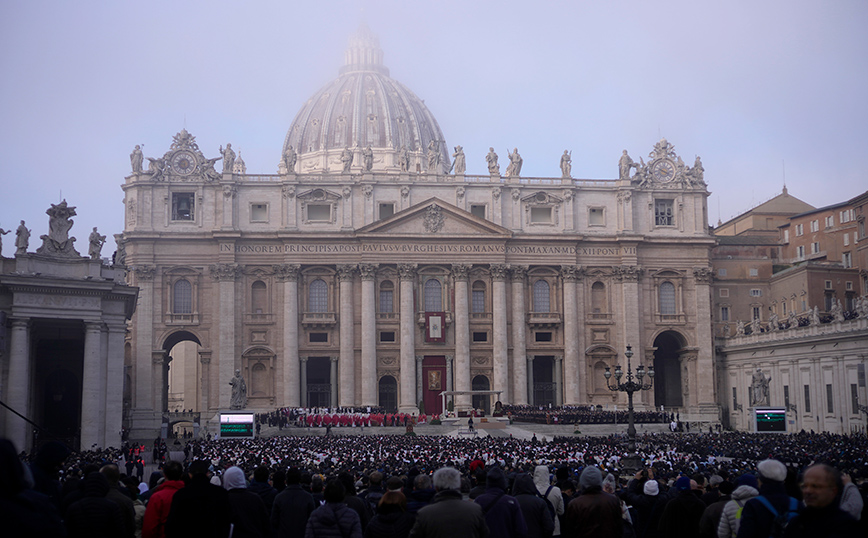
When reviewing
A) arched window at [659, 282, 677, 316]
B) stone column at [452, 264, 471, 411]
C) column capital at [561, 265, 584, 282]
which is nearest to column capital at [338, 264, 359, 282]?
stone column at [452, 264, 471, 411]

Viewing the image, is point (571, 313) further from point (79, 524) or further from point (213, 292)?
point (79, 524)

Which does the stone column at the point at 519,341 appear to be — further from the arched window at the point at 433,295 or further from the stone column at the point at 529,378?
the arched window at the point at 433,295

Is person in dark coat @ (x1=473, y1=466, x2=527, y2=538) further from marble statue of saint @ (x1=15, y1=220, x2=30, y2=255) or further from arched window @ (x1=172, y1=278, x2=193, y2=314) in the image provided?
arched window @ (x1=172, y1=278, x2=193, y2=314)

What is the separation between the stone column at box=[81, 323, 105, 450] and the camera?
42.8m

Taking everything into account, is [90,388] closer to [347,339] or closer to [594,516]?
[594,516]

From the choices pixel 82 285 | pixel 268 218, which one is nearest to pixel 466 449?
pixel 82 285

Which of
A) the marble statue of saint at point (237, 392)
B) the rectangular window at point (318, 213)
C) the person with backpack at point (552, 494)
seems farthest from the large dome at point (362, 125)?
the person with backpack at point (552, 494)

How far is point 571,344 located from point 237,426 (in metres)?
35.4

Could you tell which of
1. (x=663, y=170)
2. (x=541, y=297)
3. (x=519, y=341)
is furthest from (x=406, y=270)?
(x=663, y=170)

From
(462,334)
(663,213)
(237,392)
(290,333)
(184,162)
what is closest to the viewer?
(237,392)

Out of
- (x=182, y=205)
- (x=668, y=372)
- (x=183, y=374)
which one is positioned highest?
(x=182, y=205)

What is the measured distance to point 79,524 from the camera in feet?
33.2

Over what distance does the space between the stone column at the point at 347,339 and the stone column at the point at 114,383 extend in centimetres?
3275

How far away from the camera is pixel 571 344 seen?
79.8 metres
